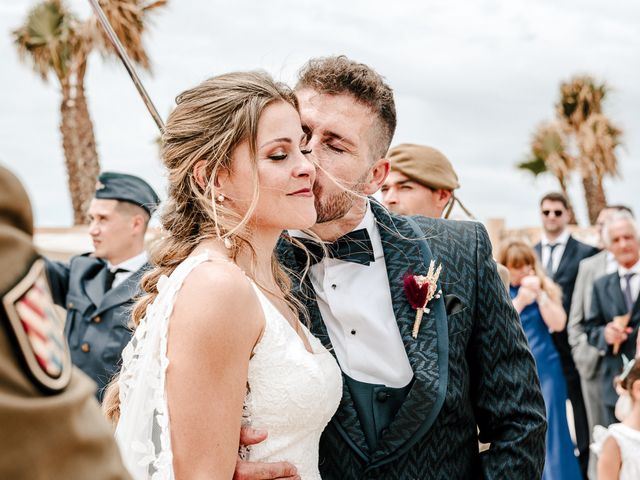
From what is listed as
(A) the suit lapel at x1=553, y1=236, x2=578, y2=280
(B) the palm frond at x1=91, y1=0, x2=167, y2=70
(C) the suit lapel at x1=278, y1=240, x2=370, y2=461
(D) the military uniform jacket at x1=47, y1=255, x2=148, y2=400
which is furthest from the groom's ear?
(B) the palm frond at x1=91, y1=0, x2=167, y2=70

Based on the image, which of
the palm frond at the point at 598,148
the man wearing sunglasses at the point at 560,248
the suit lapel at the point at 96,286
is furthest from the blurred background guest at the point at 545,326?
the palm frond at the point at 598,148

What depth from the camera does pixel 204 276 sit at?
1951 mm

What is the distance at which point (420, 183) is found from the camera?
4.66 meters

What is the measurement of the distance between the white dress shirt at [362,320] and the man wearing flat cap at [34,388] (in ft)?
5.15

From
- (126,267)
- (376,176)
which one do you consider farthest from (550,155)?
(376,176)

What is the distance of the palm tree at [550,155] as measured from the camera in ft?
84.9

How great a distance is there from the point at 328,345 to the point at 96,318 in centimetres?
325

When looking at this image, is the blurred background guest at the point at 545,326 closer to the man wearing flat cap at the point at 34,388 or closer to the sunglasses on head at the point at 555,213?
the sunglasses on head at the point at 555,213

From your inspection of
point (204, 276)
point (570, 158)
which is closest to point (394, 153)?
point (204, 276)

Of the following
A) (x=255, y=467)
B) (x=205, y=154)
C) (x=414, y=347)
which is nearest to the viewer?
(x=255, y=467)

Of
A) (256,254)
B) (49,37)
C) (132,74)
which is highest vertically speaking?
(49,37)

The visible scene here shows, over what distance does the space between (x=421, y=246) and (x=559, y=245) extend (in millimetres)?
6482

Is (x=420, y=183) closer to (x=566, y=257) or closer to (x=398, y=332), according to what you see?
(x=398, y=332)

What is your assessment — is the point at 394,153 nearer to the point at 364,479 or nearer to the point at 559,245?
the point at 364,479
